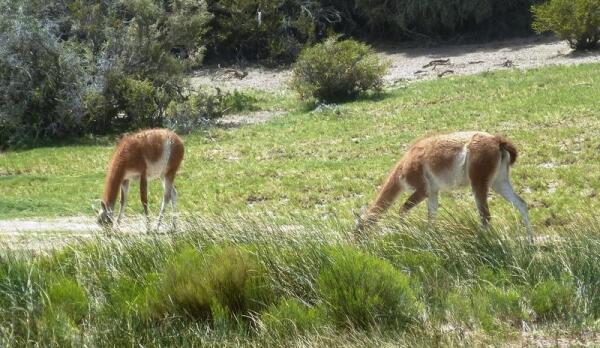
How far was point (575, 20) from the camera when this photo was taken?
29094 mm

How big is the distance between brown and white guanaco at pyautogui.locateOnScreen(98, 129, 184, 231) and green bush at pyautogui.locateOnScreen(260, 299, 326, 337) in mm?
5899

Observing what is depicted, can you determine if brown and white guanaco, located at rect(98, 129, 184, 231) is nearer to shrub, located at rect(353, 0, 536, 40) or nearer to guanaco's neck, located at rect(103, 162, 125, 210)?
guanaco's neck, located at rect(103, 162, 125, 210)

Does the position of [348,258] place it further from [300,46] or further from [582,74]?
[300,46]

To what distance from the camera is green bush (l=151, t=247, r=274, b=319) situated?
944cm

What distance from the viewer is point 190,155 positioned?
72.1ft

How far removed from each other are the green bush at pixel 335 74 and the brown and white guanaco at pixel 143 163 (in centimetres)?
1319

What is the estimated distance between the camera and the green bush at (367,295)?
901 centimetres

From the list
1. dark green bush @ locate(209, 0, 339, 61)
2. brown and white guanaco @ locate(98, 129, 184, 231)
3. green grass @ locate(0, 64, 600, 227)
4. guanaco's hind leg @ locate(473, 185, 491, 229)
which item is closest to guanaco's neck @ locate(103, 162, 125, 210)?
brown and white guanaco @ locate(98, 129, 184, 231)

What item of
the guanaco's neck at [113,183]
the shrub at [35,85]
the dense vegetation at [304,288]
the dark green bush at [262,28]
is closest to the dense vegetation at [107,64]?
the shrub at [35,85]

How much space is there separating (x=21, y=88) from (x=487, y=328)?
19697 millimetres

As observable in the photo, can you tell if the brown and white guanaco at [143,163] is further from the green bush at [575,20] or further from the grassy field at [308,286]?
the green bush at [575,20]

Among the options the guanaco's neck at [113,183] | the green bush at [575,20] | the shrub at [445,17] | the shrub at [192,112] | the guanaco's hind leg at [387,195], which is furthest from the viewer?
the shrub at [445,17]

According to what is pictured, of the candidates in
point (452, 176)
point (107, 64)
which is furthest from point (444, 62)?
point (452, 176)

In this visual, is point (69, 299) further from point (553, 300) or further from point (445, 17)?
point (445, 17)
